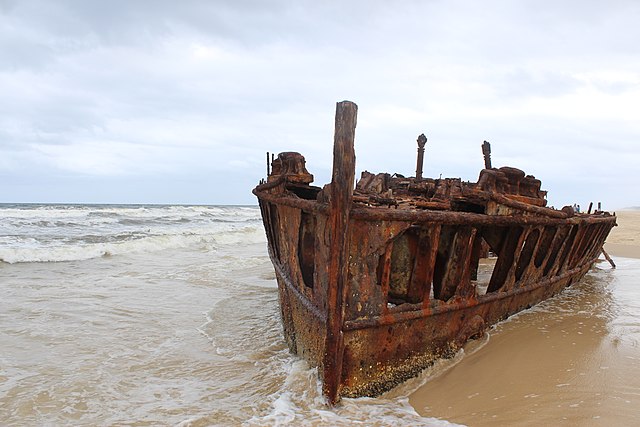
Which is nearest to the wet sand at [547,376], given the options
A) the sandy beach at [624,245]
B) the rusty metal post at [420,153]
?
the rusty metal post at [420,153]

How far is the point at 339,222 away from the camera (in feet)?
11.2

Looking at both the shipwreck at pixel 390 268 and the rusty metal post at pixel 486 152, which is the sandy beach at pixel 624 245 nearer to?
the rusty metal post at pixel 486 152

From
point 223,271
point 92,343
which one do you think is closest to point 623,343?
point 92,343

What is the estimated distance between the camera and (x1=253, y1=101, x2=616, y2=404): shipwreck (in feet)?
11.5

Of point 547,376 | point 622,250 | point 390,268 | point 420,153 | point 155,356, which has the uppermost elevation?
point 420,153

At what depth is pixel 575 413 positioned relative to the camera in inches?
131

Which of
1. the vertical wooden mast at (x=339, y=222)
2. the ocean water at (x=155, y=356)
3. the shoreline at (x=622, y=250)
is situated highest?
the vertical wooden mast at (x=339, y=222)

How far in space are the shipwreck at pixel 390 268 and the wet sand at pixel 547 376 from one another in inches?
9.6

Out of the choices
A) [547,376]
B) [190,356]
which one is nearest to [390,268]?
[547,376]

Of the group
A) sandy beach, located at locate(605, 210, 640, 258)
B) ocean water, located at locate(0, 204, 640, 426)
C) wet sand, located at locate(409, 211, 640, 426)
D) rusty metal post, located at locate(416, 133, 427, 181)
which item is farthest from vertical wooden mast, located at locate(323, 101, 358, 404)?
sandy beach, located at locate(605, 210, 640, 258)

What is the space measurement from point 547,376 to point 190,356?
3829mm

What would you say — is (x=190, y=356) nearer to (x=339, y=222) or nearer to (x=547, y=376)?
(x=339, y=222)

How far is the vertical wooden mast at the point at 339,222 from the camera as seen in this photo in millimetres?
3391

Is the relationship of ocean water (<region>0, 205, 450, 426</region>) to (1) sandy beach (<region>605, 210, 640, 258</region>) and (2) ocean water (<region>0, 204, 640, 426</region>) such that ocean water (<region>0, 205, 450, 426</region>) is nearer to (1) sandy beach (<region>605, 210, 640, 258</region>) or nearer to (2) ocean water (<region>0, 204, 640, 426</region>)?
(2) ocean water (<region>0, 204, 640, 426</region>)
